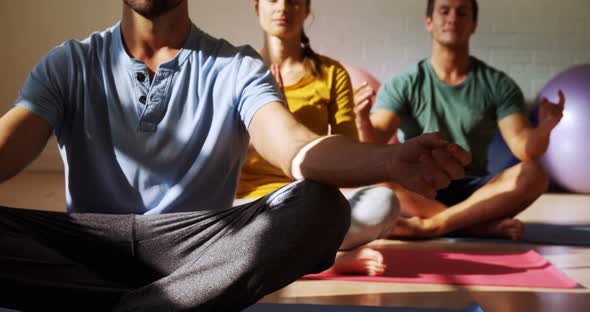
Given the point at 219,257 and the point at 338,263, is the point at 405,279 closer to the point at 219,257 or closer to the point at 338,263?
the point at 338,263

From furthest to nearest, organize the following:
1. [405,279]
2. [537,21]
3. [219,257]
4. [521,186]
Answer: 1. [537,21]
2. [521,186]
3. [405,279]
4. [219,257]

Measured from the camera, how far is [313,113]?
2.39m

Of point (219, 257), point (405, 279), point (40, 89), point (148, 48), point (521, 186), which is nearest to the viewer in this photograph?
point (219, 257)

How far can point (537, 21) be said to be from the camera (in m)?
4.88

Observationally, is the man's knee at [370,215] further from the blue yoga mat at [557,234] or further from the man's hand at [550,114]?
the blue yoga mat at [557,234]

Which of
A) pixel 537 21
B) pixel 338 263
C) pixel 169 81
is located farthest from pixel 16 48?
pixel 169 81

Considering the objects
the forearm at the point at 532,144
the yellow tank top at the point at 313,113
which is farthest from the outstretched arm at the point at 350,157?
the forearm at the point at 532,144

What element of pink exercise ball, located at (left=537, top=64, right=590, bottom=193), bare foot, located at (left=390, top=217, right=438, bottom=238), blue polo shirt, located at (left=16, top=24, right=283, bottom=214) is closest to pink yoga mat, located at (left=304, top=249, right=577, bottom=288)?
bare foot, located at (left=390, top=217, right=438, bottom=238)

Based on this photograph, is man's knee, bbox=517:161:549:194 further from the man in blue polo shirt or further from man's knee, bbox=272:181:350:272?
man's knee, bbox=272:181:350:272

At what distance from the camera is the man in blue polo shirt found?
1271 millimetres

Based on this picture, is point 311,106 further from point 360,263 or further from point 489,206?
point 489,206

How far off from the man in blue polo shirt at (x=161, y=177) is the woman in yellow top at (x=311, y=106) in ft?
2.32

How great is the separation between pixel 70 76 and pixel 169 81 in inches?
7.0

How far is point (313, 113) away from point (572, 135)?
2.33 metres
